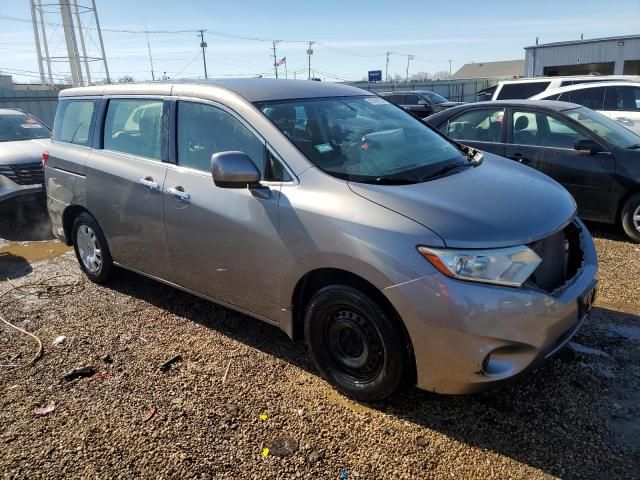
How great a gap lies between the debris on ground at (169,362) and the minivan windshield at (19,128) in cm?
694

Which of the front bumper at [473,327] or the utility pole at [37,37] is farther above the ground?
the utility pole at [37,37]

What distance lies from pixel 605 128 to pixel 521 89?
6.45 m

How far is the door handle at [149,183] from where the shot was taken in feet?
12.6

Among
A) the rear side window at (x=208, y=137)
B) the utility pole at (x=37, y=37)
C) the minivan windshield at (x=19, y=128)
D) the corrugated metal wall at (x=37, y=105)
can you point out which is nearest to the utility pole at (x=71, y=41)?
the utility pole at (x=37, y=37)

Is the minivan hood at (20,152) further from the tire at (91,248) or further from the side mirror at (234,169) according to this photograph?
the side mirror at (234,169)

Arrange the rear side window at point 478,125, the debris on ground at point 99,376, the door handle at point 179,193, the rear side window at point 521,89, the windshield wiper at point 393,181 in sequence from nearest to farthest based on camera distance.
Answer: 1. the windshield wiper at point 393,181
2. the debris on ground at point 99,376
3. the door handle at point 179,193
4. the rear side window at point 478,125
5. the rear side window at point 521,89

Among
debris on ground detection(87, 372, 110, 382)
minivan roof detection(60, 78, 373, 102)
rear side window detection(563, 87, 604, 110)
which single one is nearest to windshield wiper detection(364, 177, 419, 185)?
minivan roof detection(60, 78, 373, 102)

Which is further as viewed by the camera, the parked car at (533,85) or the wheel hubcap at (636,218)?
the parked car at (533,85)

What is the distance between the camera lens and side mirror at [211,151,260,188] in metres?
3.03

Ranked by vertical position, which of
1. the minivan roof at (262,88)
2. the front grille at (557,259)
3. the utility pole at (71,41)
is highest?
the utility pole at (71,41)

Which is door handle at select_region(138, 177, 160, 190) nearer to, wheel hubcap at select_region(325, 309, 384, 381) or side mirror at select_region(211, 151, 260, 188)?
side mirror at select_region(211, 151, 260, 188)

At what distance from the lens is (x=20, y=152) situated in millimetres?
7875

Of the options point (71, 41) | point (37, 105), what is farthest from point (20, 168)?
point (71, 41)

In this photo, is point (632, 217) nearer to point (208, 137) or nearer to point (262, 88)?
point (262, 88)
